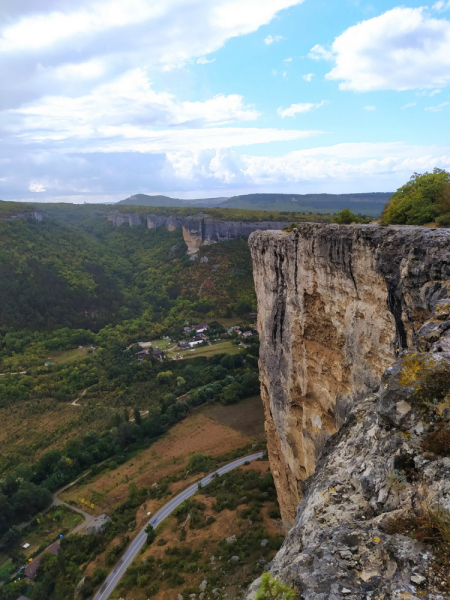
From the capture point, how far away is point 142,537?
81.3ft

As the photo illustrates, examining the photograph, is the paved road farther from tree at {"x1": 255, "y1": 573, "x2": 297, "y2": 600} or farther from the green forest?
tree at {"x1": 255, "y1": 573, "x2": 297, "y2": 600}

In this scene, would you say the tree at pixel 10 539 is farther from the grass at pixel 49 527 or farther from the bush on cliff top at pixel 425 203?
the bush on cliff top at pixel 425 203

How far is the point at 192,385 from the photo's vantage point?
48.0 m

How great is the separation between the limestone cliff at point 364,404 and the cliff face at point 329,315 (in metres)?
0.04

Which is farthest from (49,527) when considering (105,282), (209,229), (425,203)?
(209,229)

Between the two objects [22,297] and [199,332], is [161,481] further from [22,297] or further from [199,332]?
[22,297]

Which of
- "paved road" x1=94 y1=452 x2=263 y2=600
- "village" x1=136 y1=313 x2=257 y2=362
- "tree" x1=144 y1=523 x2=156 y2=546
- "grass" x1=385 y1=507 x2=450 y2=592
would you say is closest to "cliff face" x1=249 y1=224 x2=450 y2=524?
"grass" x1=385 y1=507 x2=450 y2=592

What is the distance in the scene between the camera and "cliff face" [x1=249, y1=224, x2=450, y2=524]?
8320 millimetres

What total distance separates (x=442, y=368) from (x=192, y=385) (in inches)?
1768

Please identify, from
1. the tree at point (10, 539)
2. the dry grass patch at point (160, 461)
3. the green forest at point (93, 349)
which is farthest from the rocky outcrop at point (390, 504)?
the tree at point (10, 539)

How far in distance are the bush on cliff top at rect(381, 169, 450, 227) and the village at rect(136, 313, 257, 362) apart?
1605 inches

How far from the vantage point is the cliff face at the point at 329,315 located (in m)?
8.32

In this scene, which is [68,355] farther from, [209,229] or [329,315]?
[329,315]

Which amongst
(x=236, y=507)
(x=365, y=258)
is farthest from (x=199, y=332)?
(x=365, y=258)
